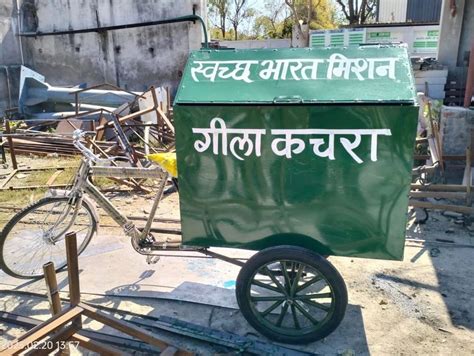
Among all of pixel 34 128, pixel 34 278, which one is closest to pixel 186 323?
pixel 34 278

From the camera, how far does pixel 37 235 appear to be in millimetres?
3768

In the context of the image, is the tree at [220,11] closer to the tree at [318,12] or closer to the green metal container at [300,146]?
the tree at [318,12]

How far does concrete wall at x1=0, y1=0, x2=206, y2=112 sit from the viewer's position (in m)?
13.1

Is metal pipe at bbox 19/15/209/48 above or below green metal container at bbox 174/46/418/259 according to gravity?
above

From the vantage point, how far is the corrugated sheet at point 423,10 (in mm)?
22750

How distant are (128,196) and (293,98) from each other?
4.07 m

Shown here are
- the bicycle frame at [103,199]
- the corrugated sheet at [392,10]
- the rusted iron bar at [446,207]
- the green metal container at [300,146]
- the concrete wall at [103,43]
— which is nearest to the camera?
the green metal container at [300,146]

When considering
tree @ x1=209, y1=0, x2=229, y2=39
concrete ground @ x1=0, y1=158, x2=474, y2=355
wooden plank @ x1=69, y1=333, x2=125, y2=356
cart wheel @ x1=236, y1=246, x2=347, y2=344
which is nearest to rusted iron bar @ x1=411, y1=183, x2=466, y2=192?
concrete ground @ x1=0, y1=158, x2=474, y2=355

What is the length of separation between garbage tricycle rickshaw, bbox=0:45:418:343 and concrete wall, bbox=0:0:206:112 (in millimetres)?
10945

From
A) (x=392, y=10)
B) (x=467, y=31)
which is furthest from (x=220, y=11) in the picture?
(x=467, y=31)

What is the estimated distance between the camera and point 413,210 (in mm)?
5234

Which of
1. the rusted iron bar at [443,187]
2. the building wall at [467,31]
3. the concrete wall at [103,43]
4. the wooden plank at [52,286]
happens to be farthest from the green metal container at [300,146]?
the concrete wall at [103,43]

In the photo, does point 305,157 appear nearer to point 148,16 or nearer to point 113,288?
point 113,288

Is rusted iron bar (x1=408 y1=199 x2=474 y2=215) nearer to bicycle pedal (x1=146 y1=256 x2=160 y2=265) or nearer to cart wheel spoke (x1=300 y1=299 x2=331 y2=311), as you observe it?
cart wheel spoke (x1=300 y1=299 x2=331 y2=311)
